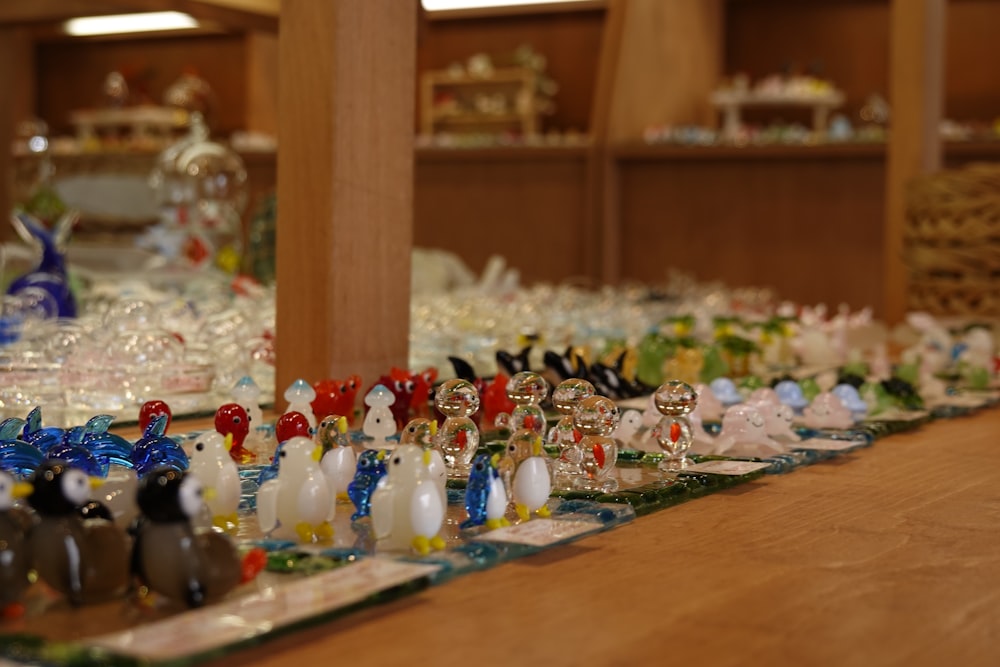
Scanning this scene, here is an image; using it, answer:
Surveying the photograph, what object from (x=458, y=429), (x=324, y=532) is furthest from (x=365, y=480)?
(x=458, y=429)

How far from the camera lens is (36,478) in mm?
680

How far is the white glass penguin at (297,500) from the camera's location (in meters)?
0.82

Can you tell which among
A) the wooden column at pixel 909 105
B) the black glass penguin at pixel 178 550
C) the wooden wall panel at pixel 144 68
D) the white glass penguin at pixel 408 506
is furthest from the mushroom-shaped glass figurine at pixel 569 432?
the wooden wall panel at pixel 144 68

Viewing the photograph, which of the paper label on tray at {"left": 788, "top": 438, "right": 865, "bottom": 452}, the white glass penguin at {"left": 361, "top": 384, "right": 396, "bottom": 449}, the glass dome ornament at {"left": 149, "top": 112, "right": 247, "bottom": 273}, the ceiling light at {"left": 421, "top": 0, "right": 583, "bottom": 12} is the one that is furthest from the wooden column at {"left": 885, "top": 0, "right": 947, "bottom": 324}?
the ceiling light at {"left": 421, "top": 0, "right": 583, "bottom": 12}

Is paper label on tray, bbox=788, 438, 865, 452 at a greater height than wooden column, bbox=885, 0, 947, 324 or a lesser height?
lesser

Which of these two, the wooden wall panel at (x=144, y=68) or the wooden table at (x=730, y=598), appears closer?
the wooden table at (x=730, y=598)

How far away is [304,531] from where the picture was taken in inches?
32.3

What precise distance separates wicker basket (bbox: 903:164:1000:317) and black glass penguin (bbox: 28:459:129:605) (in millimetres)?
1791

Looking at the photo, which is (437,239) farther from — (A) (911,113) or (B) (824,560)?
(B) (824,560)

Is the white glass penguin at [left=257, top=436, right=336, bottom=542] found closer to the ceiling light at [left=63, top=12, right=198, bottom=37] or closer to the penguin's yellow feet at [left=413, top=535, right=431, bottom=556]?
the penguin's yellow feet at [left=413, top=535, right=431, bottom=556]

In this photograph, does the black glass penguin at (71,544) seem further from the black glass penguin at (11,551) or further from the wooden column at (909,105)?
the wooden column at (909,105)

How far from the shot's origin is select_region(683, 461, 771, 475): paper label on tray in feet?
3.59

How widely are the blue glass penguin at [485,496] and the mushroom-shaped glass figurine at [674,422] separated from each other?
0.27 meters

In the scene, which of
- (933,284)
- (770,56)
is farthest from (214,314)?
(770,56)
